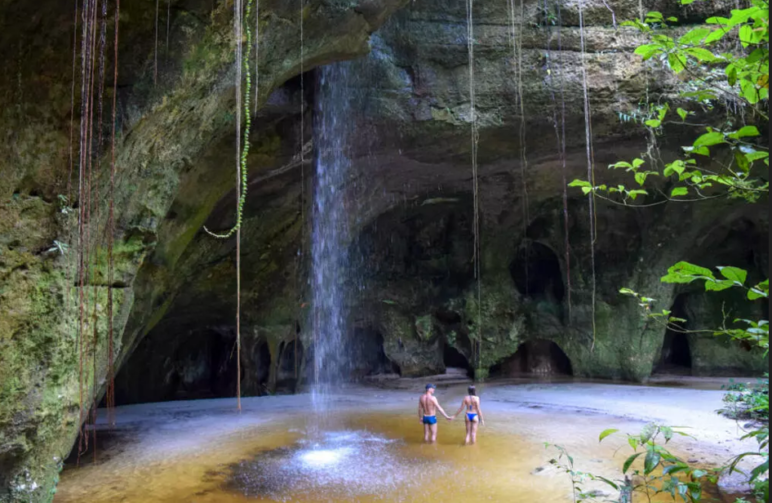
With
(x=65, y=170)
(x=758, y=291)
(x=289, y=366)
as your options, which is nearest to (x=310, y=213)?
(x=289, y=366)

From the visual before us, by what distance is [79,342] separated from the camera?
17.7 feet

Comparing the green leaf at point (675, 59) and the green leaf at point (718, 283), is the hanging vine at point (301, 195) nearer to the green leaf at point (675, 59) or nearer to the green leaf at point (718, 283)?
the green leaf at point (675, 59)

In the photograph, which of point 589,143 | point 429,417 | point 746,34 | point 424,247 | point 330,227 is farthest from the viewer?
point 424,247

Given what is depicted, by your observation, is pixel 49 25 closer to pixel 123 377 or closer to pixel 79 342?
pixel 79 342

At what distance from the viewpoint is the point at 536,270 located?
765 inches

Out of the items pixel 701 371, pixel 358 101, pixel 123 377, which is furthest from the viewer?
pixel 701 371

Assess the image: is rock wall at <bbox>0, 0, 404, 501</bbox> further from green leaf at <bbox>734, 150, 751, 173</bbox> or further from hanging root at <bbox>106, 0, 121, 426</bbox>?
green leaf at <bbox>734, 150, 751, 173</bbox>

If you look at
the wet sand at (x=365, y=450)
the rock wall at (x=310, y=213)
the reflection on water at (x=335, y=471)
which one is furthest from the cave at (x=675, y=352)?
the reflection on water at (x=335, y=471)

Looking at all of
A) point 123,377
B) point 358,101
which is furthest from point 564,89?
point 123,377

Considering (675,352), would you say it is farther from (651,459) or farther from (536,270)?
(651,459)

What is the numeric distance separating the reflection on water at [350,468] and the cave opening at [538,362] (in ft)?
29.5

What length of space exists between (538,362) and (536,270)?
10.7ft

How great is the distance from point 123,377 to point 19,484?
10.3 meters

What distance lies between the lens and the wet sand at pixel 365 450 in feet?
19.5
